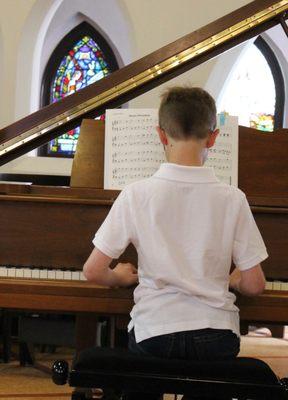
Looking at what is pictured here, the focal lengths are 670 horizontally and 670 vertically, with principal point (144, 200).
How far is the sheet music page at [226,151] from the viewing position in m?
2.70

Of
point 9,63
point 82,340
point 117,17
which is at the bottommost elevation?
point 82,340

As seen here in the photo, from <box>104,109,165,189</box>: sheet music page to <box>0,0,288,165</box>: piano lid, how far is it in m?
0.33

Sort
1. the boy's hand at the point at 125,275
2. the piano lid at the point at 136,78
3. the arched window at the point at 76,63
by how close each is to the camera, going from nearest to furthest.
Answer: the boy's hand at the point at 125,275 → the piano lid at the point at 136,78 → the arched window at the point at 76,63

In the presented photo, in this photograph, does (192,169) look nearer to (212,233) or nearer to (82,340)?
(212,233)

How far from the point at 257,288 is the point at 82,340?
1266mm

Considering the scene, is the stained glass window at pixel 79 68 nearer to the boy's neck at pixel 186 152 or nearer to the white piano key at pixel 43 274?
the white piano key at pixel 43 274

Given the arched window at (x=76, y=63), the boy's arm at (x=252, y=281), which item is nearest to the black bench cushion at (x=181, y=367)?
the boy's arm at (x=252, y=281)

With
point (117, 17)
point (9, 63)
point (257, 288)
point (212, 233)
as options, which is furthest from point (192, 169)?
point (117, 17)

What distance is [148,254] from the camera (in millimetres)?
1896

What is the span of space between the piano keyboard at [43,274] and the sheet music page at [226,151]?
69cm

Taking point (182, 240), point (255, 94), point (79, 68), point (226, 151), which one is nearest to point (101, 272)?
point (182, 240)

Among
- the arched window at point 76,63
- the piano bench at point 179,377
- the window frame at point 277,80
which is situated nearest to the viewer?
the piano bench at point 179,377

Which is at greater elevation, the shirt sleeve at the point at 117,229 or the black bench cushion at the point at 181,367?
the shirt sleeve at the point at 117,229

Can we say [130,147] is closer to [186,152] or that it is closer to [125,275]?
[125,275]
